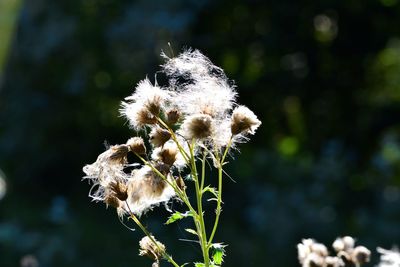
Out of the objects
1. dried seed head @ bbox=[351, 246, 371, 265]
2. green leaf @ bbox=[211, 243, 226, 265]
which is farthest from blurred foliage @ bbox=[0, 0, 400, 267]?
dried seed head @ bbox=[351, 246, 371, 265]

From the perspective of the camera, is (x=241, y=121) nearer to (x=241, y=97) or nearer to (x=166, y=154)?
(x=166, y=154)

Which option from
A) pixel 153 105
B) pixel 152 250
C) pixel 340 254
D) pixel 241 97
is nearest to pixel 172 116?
pixel 153 105

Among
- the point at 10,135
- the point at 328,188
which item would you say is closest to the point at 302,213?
the point at 328,188

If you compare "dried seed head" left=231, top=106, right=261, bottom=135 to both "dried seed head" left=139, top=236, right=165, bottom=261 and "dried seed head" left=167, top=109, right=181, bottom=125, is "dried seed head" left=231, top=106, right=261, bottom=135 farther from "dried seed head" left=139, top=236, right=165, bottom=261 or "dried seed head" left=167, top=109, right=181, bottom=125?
"dried seed head" left=139, top=236, right=165, bottom=261

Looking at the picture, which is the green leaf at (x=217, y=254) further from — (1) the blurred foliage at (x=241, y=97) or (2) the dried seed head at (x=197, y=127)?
(1) the blurred foliage at (x=241, y=97)

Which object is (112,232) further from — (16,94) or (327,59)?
(327,59)

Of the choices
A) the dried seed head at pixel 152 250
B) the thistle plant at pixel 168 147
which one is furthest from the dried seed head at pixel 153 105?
the dried seed head at pixel 152 250
